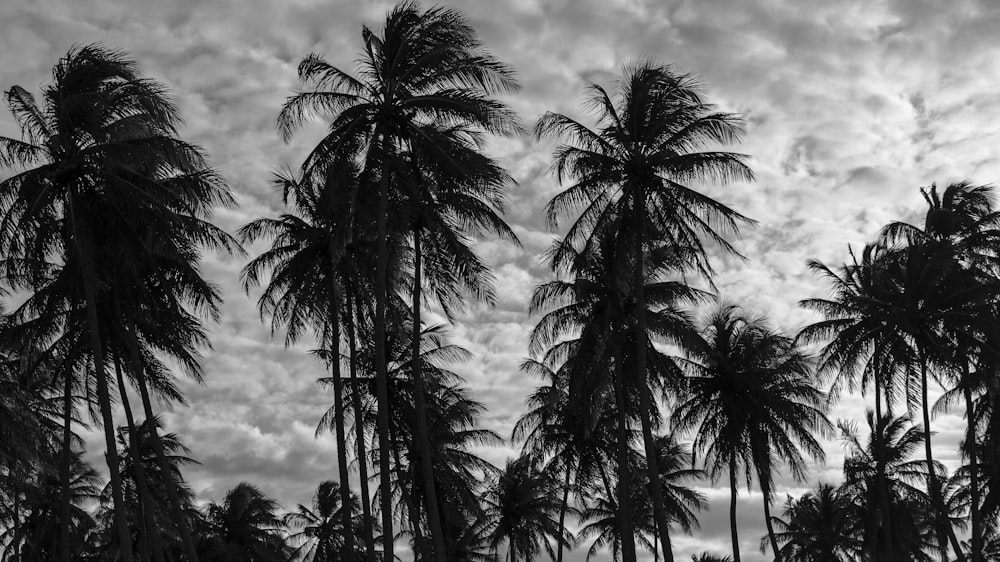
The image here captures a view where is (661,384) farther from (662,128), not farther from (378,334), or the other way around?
(378,334)

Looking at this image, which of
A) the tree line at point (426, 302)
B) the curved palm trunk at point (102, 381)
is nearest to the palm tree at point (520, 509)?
the tree line at point (426, 302)

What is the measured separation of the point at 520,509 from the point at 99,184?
105 ft

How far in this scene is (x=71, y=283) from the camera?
23.9 meters

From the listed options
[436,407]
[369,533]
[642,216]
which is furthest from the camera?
[436,407]

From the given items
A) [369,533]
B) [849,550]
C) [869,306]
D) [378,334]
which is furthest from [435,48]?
[849,550]

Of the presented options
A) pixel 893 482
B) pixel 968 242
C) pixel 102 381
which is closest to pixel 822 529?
→ pixel 893 482

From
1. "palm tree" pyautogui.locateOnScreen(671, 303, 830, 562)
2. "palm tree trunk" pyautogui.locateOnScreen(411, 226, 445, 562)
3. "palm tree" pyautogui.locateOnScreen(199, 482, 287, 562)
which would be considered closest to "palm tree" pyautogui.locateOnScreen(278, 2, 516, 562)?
"palm tree trunk" pyautogui.locateOnScreen(411, 226, 445, 562)

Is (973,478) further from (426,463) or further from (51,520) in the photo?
(51,520)

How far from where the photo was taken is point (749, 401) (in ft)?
117

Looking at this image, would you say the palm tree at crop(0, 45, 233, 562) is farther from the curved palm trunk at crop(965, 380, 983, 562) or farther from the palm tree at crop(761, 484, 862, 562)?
the palm tree at crop(761, 484, 862, 562)

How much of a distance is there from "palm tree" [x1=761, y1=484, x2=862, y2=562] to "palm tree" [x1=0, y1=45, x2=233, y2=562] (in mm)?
38844

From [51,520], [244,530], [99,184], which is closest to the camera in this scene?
[99,184]

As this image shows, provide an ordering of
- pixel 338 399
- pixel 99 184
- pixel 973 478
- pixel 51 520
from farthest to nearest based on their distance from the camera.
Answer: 1. pixel 51 520
2. pixel 973 478
3. pixel 338 399
4. pixel 99 184

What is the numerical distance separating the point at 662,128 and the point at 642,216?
2.49 meters
